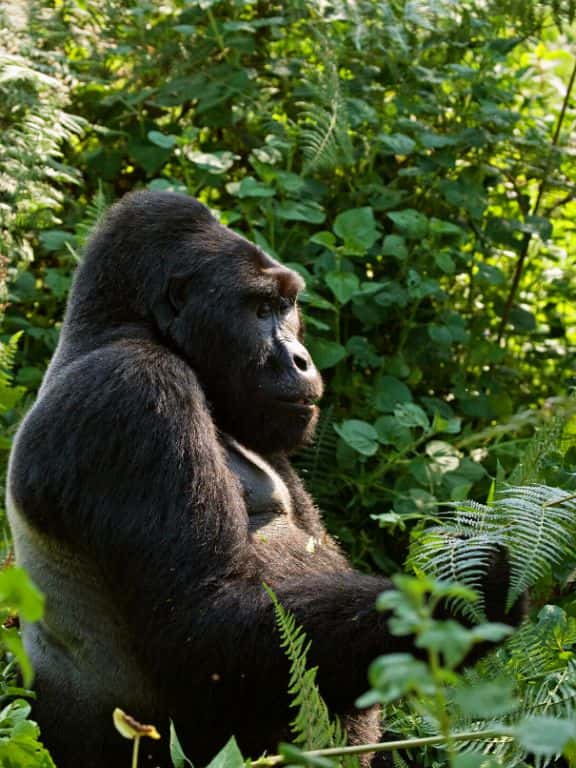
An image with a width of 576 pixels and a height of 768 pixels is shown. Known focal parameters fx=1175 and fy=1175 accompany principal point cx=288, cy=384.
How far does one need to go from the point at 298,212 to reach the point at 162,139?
0.63m

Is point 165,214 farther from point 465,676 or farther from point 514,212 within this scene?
point 514,212

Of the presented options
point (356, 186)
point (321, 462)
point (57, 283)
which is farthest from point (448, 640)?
point (356, 186)

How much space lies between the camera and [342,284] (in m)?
4.38

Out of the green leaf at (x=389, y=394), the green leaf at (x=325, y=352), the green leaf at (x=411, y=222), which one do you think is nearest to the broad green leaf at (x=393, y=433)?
the green leaf at (x=389, y=394)

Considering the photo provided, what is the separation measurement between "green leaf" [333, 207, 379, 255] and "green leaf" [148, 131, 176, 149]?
72 centimetres

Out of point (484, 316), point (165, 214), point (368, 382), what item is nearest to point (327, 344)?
point (368, 382)

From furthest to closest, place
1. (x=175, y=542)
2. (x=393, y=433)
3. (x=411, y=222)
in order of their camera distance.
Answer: (x=411, y=222) < (x=393, y=433) < (x=175, y=542)

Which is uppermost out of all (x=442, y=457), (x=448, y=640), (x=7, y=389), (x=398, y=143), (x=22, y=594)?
(x=448, y=640)

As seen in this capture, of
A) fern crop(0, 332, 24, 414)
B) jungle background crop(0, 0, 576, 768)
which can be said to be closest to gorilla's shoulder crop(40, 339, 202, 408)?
fern crop(0, 332, 24, 414)

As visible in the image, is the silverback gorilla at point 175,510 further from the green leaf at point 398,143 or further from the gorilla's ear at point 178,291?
the green leaf at point 398,143

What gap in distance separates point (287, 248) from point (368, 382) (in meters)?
0.62

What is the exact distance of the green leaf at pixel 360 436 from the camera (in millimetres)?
4047

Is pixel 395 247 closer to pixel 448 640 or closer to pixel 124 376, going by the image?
pixel 124 376

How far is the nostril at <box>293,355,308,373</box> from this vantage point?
10.4 feet
